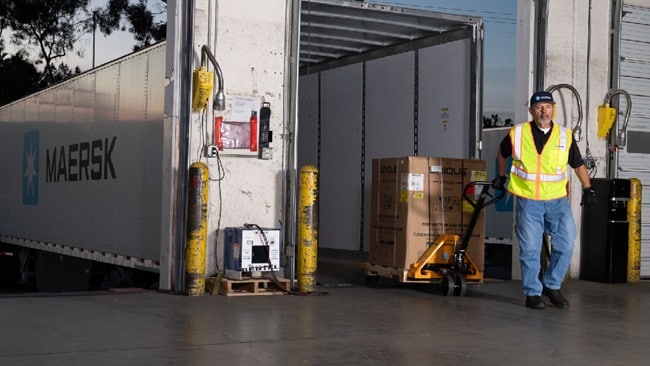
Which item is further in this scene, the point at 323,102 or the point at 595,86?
the point at 323,102

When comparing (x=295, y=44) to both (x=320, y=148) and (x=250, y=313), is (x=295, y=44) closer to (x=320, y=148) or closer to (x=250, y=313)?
(x=250, y=313)

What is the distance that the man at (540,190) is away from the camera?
30.4 feet

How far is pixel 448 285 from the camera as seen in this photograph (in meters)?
10.4

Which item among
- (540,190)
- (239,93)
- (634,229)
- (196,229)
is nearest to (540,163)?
(540,190)

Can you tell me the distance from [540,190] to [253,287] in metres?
3.22

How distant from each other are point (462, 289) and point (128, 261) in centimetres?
428

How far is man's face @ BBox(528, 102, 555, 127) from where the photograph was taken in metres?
9.22

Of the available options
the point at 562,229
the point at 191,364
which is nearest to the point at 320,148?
the point at 562,229

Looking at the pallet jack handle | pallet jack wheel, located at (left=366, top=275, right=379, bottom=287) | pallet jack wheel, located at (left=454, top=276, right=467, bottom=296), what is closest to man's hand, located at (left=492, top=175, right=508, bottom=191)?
the pallet jack handle

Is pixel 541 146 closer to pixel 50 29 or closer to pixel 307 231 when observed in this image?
pixel 307 231

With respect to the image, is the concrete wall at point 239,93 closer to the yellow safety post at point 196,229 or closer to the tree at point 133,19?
the yellow safety post at point 196,229

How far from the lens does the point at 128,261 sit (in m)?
11.8

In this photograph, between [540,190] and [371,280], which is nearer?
[540,190]

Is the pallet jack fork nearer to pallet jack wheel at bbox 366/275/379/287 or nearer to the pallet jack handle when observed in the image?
the pallet jack handle
